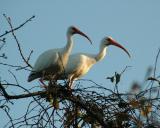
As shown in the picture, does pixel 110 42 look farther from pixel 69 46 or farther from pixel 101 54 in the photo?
pixel 69 46

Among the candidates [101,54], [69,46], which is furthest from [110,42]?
[69,46]

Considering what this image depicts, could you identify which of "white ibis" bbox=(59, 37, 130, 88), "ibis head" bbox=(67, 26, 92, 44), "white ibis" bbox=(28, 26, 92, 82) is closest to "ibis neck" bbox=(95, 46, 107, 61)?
"white ibis" bbox=(59, 37, 130, 88)

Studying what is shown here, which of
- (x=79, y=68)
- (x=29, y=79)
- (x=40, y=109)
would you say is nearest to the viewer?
(x=40, y=109)

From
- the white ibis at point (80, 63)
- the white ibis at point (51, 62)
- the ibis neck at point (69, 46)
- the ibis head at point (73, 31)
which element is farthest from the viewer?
the ibis head at point (73, 31)

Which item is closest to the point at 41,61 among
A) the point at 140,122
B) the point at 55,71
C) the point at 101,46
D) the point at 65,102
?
the point at 55,71

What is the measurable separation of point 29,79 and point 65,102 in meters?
5.59

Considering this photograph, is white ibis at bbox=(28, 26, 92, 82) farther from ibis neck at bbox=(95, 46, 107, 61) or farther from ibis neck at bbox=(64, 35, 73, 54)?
ibis neck at bbox=(95, 46, 107, 61)

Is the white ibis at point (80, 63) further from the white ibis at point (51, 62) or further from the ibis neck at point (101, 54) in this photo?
the white ibis at point (51, 62)

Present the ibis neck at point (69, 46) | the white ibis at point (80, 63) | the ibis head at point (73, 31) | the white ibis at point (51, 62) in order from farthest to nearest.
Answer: the ibis head at point (73, 31) < the white ibis at point (80, 63) < the ibis neck at point (69, 46) < the white ibis at point (51, 62)

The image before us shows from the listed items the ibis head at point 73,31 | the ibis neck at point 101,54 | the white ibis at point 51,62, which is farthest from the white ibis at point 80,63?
the ibis head at point 73,31

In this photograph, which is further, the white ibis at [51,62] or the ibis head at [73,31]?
the ibis head at [73,31]

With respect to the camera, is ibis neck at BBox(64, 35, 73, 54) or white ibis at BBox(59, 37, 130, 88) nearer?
ibis neck at BBox(64, 35, 73, 54)

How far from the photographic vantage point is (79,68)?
486 inches

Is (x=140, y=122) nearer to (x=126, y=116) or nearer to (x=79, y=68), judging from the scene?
(x=126, y=116)
